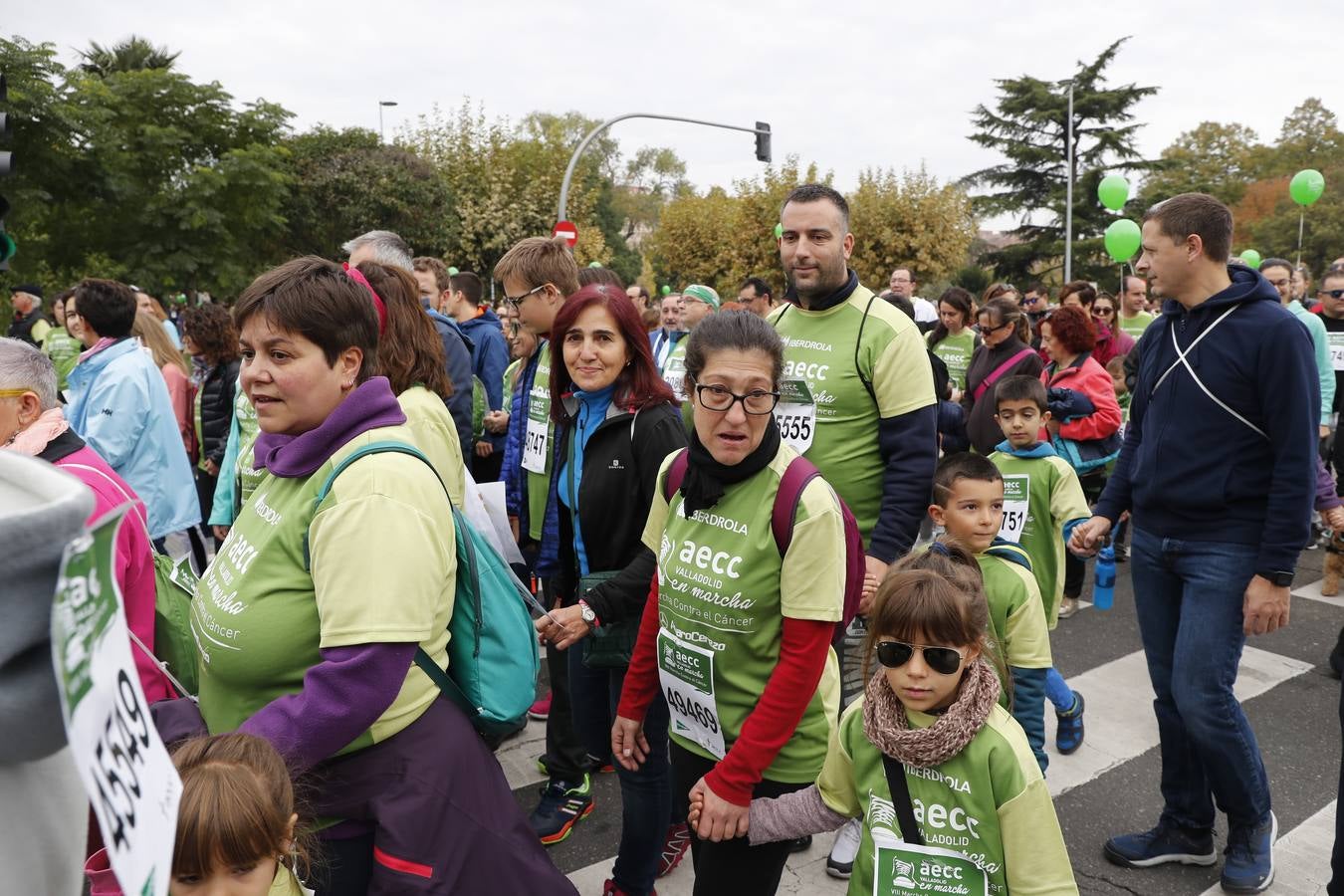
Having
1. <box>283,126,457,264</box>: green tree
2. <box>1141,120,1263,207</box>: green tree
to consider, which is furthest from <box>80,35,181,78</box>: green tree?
<box>1141,120,1263,207</box>: green tree

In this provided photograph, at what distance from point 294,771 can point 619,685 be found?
54.5 inches

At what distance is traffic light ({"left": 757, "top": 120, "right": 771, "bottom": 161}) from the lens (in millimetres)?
20219

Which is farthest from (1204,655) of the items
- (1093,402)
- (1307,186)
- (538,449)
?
(1307,186)

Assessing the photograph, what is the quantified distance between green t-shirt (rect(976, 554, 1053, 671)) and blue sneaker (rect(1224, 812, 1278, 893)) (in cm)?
86

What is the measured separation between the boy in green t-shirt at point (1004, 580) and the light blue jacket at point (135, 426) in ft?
13.4

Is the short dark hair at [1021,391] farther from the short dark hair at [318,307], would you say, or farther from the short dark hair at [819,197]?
the short dark hair at [318,307]

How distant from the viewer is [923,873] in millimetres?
2000

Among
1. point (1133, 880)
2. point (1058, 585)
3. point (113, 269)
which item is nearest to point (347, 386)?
point (1133, 880)

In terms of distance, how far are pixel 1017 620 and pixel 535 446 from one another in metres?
1.96

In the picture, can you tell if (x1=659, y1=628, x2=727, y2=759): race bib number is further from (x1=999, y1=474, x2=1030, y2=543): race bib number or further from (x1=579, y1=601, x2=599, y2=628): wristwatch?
(x1=999, y1=474, x2=1030, y2=543): race bib number

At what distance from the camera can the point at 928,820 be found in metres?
2.00

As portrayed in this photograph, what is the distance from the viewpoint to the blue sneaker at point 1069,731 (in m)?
4.34

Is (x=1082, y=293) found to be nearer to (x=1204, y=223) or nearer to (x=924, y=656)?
(x=1204, y=223)

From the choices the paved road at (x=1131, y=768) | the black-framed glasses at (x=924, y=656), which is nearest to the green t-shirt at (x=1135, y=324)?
the paved road at (x=1131, y=768)
